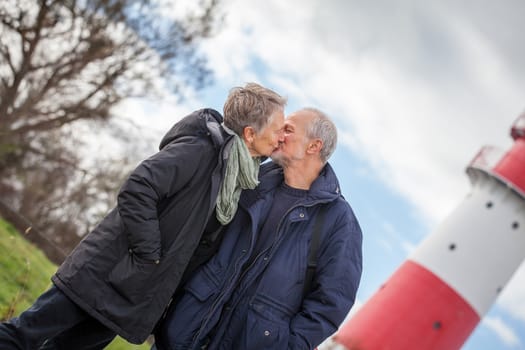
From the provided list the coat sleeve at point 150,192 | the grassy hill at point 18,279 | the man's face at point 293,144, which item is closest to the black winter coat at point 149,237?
the coat sleeve at point 150,192

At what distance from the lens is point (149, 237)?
116 inches

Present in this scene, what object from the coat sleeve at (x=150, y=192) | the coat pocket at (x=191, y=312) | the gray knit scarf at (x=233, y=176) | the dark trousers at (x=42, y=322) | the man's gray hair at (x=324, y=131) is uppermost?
the man's gray hair at (x=324, y=131)

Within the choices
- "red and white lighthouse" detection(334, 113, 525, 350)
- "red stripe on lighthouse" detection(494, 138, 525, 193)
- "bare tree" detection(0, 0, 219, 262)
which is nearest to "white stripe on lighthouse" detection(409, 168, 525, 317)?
"red and white lighthouse" detection(334, 113, 525, 350)

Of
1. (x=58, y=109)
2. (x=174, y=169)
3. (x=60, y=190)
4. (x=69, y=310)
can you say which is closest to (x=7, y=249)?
(x=69, y=310)

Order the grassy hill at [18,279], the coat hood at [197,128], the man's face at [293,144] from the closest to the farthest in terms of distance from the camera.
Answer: the coat hood at [197,128] → the man's face at [293,144] → the grassy hill at [18,279]

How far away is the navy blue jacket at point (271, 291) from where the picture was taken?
3.31 meters

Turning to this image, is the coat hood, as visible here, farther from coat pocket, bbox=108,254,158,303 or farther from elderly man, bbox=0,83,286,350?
coat pocket, bbox=108,254,158,303

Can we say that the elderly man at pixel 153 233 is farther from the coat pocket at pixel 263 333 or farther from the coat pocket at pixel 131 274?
the coat pocket at pixel 263 333

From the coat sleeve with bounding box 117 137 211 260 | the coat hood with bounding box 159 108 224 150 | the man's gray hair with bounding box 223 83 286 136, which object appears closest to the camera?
the coat sleeve with bounding box 117 137 211 260

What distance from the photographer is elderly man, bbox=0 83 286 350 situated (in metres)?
3.00

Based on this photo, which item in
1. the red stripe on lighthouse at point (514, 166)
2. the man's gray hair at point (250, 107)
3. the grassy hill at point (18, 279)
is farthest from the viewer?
the red stripe on lighthouse at point (514, 166)

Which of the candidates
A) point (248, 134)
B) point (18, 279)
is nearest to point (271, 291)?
point (248, 134)

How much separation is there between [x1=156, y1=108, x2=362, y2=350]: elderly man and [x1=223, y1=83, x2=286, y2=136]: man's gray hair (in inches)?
19.6

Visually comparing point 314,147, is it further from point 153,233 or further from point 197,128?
point 153,233
